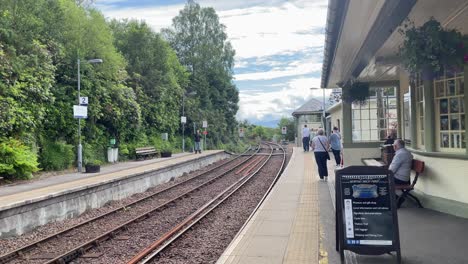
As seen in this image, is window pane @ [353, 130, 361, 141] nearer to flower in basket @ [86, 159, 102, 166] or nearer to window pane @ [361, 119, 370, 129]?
window pane @ [361, 119, 370, 129]

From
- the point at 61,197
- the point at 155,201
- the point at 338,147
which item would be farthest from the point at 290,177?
the point at 61,197

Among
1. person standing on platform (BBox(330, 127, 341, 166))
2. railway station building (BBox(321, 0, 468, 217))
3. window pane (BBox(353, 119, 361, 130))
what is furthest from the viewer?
person standing on platform (BBox(330, 127, 341, 166))

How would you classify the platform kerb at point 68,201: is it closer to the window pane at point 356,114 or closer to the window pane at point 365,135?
the window pane at point 356,114

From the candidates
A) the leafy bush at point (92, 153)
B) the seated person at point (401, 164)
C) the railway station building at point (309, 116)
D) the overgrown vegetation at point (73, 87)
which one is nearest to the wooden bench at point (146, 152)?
the overgrown vegetation at point (73, 87)

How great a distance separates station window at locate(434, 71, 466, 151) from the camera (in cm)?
776

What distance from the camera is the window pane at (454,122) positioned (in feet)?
25.7

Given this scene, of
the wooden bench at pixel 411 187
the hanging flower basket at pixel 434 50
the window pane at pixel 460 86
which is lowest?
the wooden bench at pixel 411 187

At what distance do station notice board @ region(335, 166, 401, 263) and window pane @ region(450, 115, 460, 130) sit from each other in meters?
3.22

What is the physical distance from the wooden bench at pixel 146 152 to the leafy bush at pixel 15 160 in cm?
1150

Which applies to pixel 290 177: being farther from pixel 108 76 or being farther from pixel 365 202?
pixel 108 76

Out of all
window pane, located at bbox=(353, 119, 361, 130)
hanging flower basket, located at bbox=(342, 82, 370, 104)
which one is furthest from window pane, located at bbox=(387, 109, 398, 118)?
hanging flower basket, located at bbox=(342, 82, 370, 104)

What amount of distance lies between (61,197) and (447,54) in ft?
33.2

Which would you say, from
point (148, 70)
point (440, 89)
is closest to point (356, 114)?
point (440, 89)

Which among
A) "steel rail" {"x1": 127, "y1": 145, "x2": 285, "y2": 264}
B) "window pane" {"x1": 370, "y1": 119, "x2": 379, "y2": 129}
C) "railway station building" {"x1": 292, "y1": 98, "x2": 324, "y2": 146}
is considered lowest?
"steel rail" {"x1": 127, "y1": 145, "x2": 285, "y2": 264}
